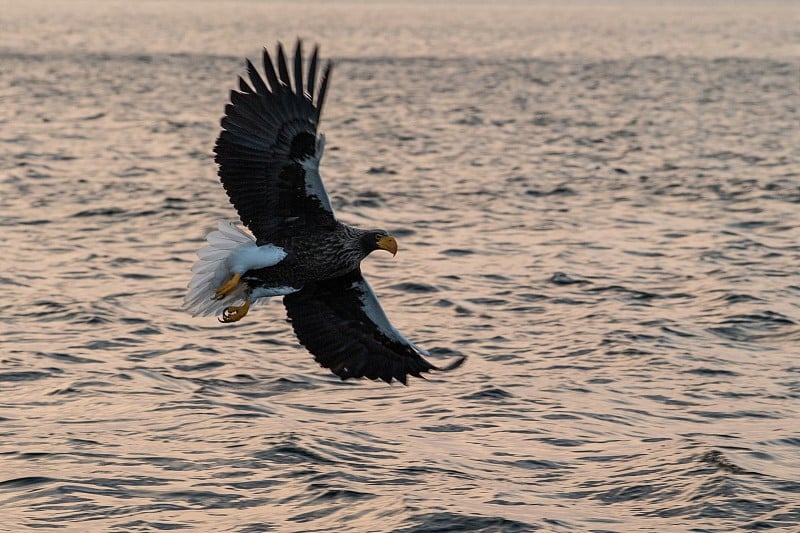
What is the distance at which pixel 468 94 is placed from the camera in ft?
118

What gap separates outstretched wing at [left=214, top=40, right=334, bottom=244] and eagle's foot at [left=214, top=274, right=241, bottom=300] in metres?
0.30

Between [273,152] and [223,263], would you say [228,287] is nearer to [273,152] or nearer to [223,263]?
[223,263]

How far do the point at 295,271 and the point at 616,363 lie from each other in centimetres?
435

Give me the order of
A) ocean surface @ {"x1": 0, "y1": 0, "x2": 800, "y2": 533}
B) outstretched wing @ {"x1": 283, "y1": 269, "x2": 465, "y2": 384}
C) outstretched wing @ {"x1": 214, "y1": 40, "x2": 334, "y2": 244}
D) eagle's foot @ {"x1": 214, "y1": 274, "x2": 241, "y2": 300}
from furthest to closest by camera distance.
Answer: outstretched wing @ {"x1": 283, "y1": 269, "x2": 465, "y2": 384} → ocean surface @ {"x1": 0, "y1": 0, "x2": 800, "y2": 533} → eagle's foot @ {"x1": 214, "y1": 274, "x2": 241, "y2": 300} → outstretched wing @ {"x1": 214, "y1": 40, "x2": 334, "y2": 244}

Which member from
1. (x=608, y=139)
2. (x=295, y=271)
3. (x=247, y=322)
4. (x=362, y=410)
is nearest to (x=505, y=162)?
(x=608, y=139)

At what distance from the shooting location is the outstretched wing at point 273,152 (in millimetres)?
8773

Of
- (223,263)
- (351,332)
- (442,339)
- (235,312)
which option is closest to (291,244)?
(223,263)

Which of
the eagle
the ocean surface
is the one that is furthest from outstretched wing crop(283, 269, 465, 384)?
the ocean surface

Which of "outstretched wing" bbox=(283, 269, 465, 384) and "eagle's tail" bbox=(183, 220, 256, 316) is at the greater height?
"eagle's tail" bbox=(183, 220, 256, 316)

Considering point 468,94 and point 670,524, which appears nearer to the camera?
point 670,524

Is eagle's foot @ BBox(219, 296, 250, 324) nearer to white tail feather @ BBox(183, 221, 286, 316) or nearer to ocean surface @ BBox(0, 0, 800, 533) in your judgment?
white tail feather @ BBox(183, 221, 286, 316)

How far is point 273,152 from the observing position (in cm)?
888

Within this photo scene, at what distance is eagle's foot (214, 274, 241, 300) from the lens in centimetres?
909

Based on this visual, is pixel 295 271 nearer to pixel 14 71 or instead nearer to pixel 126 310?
pixel 126 310
